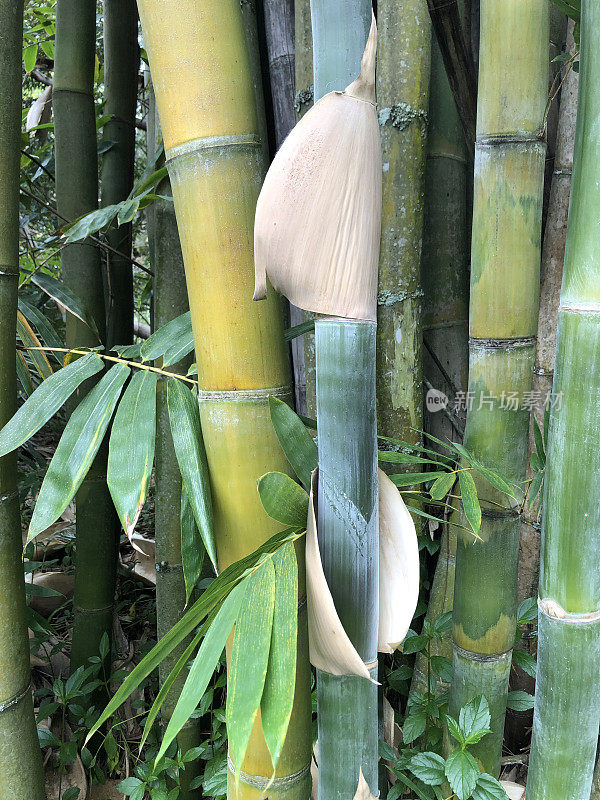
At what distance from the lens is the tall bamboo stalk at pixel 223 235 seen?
48cm

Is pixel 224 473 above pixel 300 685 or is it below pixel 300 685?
above

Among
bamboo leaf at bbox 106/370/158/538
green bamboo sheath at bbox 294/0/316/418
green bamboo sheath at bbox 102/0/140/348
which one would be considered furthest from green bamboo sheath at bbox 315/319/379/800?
green bamboo sheath at bbox 102/0/140/348

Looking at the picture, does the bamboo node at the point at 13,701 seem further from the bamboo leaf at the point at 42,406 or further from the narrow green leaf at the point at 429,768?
the narrow green leaf at the point at 429,768

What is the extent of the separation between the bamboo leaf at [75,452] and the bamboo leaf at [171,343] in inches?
1.4

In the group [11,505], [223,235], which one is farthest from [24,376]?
[223,235]

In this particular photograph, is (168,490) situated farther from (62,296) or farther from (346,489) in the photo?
(346,489)

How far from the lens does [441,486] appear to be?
0.64 m

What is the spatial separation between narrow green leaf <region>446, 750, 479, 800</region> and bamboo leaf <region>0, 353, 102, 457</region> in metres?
0.52

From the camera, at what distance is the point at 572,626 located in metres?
0.51

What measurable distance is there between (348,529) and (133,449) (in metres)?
0.19

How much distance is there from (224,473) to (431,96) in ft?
2.11

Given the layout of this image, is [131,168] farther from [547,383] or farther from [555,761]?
[555,761]

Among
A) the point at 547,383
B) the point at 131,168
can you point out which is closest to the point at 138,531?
the point at 131,168

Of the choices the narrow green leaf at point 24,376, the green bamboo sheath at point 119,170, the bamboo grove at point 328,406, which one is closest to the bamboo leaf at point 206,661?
the bamboo grove at point 328,406
